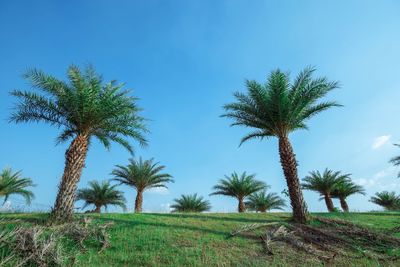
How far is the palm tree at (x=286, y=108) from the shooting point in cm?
1616

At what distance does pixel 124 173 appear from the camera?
2945 cm

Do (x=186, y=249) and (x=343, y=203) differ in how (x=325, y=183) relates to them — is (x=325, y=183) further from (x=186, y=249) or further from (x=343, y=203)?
(x=186, y=249)

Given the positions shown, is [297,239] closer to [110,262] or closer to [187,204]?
[110,262]

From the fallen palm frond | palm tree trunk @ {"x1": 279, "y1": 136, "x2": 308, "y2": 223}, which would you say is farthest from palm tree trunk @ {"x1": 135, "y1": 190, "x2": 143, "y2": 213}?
the fallen palm frond

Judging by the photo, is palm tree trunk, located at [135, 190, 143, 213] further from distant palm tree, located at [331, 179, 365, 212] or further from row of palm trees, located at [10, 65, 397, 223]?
distant palm tree, located at [331, 179, 365, 212]

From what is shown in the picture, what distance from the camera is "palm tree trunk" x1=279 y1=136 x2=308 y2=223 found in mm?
15789

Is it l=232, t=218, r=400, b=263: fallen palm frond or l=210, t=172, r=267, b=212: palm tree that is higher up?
l=210, t=172, r=267, b=212: palm tree

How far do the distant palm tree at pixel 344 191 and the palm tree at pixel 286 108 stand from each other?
18.7m

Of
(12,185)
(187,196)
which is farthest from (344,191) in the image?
(12,185)

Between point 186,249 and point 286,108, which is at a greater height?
point 286,108

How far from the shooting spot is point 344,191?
111 ft

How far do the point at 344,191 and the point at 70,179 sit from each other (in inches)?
1177

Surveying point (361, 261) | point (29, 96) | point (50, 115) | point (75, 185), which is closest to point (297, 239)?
point (361, 261)

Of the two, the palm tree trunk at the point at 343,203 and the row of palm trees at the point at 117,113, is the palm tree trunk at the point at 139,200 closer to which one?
the row of palm trees at the point at 117,113
